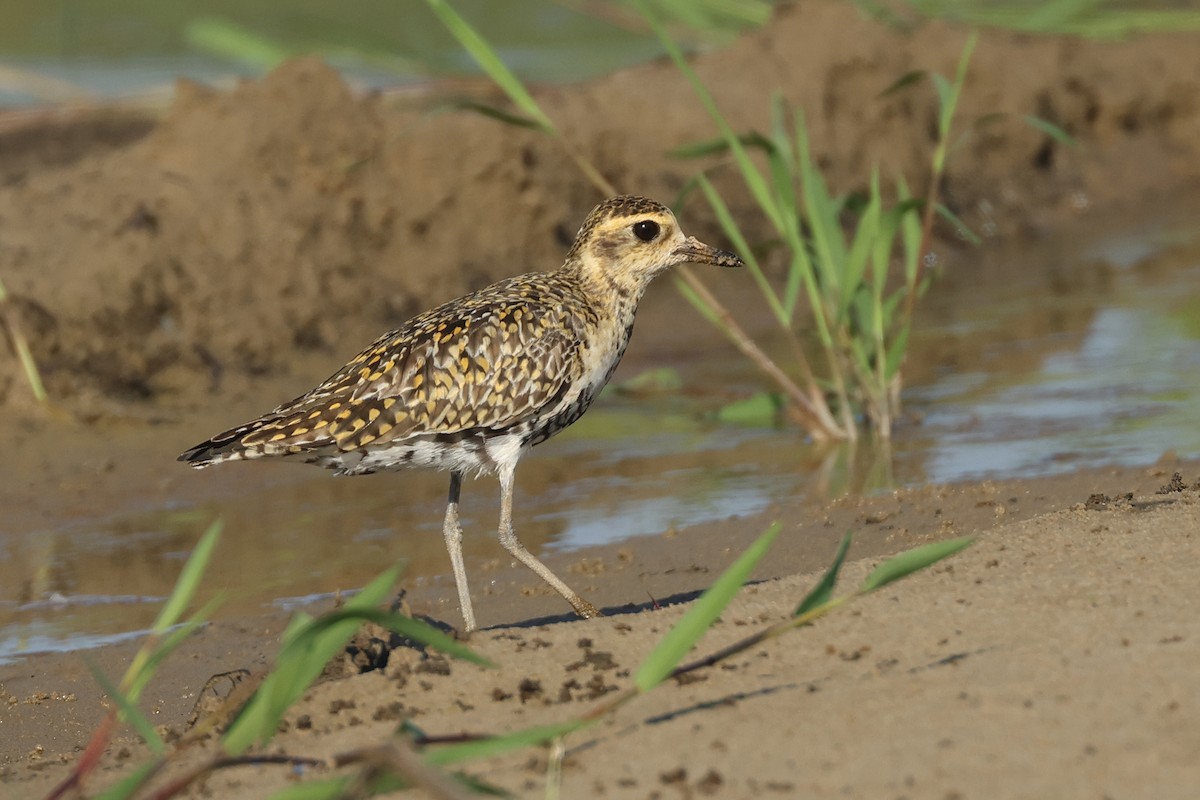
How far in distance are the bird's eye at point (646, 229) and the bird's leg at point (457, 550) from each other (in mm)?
1252

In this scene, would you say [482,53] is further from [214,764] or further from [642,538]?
[214,764]

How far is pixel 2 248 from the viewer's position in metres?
10.5

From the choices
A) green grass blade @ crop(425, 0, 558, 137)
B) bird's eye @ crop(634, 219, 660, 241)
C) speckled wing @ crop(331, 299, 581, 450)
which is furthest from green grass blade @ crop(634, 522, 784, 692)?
green grass blade @ crop(425, 0, 558, 137)

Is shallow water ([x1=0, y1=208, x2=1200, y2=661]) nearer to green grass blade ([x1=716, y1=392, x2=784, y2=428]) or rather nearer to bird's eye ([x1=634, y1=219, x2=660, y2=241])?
green grass blade ([x1=716, y1=392, x2=784, y2=428])

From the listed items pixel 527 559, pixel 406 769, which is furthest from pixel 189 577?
pixel 527 559

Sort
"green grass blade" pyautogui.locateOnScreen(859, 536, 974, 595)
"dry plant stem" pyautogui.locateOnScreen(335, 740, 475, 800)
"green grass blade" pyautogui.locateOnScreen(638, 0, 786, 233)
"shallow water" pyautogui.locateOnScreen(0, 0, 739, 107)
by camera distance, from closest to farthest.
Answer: "dry plant stem" pyautogui.locateOnScreen(335, 740, 475, 800)
"green grass blade" pyautogui.locateOnScreen(859, 536, 974, 595)
"green grass blade" pyautogui.locateOnScreen(638, 0, 786, 233)
"shallow water" pyautogui.locateOnScreen(0, 0, 739, 107)

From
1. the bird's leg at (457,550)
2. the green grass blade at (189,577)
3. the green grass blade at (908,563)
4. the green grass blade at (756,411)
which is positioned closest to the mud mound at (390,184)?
the green grass blade at (756,411)

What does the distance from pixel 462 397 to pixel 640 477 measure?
8.37 feet

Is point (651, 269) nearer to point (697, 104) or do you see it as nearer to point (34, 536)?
point (34, 536)

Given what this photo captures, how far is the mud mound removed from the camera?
10.6 meters

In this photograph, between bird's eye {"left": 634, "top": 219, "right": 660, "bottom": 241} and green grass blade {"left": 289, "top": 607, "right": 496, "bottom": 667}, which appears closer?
green grass blade {"left": 289, "top": 607, "right": 496, "bottom": 667}

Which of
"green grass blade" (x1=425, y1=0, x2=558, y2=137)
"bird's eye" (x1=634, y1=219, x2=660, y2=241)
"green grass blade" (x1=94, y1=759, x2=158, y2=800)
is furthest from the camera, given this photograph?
"green grass blade" (x1=425, y1=0, x2=558, y2=137)

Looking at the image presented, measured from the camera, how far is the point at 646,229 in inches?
291

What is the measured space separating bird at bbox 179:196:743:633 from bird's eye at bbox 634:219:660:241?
1.12 ft
